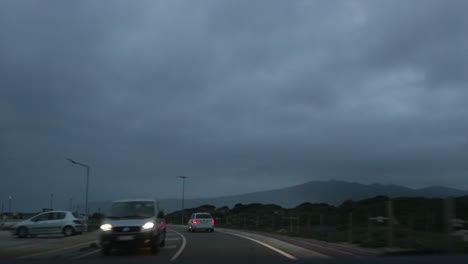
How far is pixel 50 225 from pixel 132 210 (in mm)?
16077

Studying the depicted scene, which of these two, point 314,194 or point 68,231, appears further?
point 314,194

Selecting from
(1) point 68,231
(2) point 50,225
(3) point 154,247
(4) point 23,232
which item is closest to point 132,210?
(3) point 154,247

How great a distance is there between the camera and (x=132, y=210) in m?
20.0

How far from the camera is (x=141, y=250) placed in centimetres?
2059

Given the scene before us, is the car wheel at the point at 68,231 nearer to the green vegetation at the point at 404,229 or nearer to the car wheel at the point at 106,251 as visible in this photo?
the green vegetation at the point at 404,229

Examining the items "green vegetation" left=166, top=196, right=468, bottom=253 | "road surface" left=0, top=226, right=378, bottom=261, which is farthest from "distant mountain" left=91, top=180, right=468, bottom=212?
"road surface" left=0, top=226, right=378, bottom=261

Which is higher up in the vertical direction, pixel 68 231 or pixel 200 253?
pixel 200 253

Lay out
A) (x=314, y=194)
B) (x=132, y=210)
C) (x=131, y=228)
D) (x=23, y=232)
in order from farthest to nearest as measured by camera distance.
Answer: (x=314, y=194) → (x=23, y=232) → (x=132, y=210) → (x=131, y=228)

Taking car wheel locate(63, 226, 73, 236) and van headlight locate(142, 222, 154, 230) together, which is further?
car wheel locate(63, 226, 73, 236)

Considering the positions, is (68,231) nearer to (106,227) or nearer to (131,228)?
(106,227)

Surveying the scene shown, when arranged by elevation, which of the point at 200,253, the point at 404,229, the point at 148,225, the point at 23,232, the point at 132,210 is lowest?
the point at 23,232

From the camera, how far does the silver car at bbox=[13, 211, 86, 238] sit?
3359 centimetres

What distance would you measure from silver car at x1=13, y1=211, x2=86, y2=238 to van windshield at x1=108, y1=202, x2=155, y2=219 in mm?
15189

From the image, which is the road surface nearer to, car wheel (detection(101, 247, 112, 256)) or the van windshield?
car wheel (detection(101, 247, 112, 256))
